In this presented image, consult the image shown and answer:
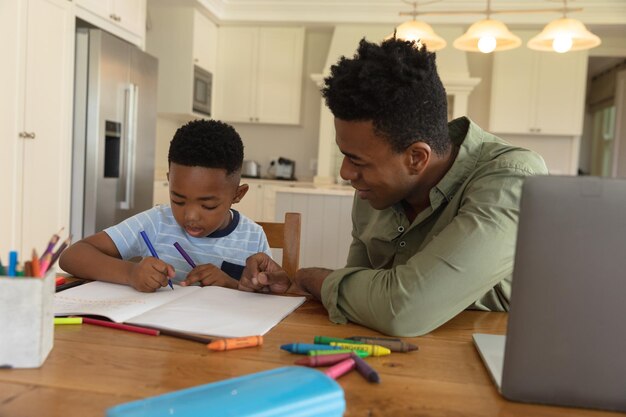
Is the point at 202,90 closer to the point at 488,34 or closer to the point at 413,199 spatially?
the point at 488,34

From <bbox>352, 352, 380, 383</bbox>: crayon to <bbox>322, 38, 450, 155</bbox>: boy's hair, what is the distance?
0.46m

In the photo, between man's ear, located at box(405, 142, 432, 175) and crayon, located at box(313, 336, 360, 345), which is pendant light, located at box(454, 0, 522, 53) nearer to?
man's ear, located at box(405, 142, 432, 175)

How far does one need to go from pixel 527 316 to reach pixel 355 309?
0.35 m

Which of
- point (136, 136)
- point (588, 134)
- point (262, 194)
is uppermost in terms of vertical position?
point (588, 134)

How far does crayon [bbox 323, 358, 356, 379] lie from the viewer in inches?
26.1

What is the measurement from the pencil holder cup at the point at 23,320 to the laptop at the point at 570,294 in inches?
20.9

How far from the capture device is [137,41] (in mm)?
4031

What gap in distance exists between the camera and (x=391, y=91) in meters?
1.01

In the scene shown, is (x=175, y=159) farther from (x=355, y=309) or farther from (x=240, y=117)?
(x=240, y=117)

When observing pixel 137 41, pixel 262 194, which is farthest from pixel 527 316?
pixel 262 194

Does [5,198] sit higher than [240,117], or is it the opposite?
[240,117]

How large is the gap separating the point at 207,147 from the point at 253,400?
0.95 meters

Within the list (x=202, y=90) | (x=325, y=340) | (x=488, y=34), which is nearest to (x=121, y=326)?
(x=325, y=340)

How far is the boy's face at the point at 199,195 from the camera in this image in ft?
4.44
